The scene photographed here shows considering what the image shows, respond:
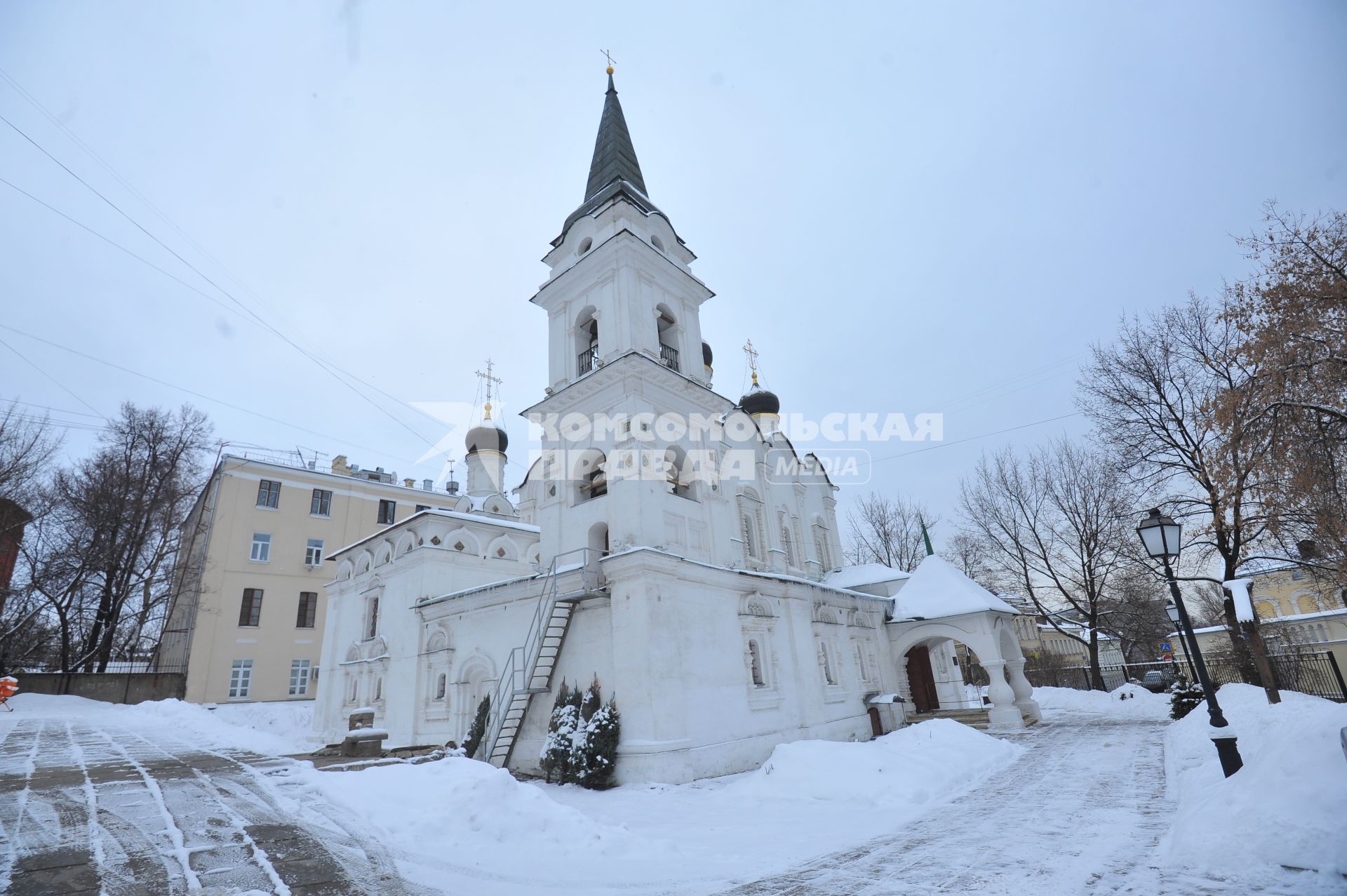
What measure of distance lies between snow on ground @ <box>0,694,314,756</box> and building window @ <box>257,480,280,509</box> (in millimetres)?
9412

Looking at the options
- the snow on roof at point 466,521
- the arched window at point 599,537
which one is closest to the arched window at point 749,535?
the arched window at point 599,537

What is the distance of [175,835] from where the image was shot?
21.7 ft

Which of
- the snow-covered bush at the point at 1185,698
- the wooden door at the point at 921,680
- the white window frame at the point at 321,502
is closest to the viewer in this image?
the snow-covered bush at the point at 1185,698

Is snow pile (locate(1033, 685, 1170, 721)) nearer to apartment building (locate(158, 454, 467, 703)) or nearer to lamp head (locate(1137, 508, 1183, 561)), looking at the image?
lamp head (locate(1137, 508, 1183, 561))

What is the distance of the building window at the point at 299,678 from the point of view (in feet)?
96.4

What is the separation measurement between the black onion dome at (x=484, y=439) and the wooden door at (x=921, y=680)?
19388mm

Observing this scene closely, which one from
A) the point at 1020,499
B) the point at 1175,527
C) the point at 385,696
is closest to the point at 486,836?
the point at 1175,527

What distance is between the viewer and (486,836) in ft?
22.3

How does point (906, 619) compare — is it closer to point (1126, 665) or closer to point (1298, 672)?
point (1298, 672)

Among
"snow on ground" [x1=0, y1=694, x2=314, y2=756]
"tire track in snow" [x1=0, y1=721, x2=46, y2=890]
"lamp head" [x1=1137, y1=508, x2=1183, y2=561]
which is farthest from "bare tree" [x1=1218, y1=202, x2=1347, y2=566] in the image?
"snow on ground" [x1=0, y1=694, x2=314, y2=756]

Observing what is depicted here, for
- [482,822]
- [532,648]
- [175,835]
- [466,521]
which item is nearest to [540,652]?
[532,648]

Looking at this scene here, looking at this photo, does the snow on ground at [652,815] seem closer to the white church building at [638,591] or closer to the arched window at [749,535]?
the white church building at [638,591]

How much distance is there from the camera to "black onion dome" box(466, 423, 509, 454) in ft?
92.9

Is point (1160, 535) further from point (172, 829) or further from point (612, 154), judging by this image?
point (612, 154)
